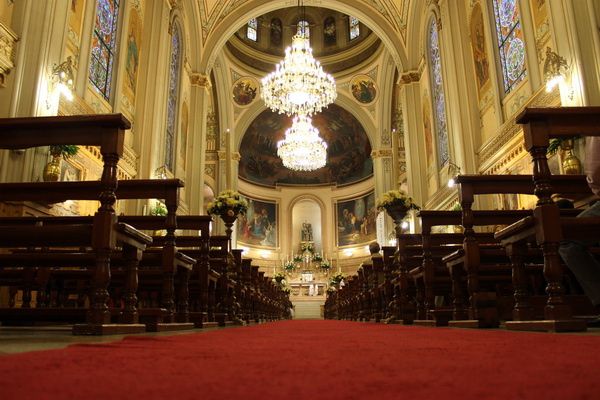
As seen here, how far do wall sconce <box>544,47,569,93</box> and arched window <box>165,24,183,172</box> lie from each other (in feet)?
28.4

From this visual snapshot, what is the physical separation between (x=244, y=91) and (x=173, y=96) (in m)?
9.31

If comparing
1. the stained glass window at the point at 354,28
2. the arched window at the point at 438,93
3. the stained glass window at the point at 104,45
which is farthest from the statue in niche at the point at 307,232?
the stained glass window at the point at 104,45

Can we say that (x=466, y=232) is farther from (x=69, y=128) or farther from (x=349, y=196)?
(x=349, y=196)

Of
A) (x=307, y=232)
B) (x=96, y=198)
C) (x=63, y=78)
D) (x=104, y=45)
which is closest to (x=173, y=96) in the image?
(x=104, y=45)

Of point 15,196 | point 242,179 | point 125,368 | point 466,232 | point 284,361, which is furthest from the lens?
point 242,179

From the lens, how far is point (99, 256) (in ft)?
9.13

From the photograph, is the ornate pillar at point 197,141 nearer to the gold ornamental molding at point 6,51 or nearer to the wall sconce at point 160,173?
the wall sconce at point 160,173

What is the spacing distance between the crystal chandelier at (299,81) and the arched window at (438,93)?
2963 mm

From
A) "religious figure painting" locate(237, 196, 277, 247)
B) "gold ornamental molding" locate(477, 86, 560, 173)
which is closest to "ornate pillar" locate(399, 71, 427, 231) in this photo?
"gold ornamental molding" locate(477, 86, 560, 173)

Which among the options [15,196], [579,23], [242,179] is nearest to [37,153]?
[15,196]

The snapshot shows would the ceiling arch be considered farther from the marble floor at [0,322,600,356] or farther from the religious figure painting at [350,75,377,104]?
the marble floor at [0,322,600,356]

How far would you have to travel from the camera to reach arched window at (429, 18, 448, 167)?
13.4 m

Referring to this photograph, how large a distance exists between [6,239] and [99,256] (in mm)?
506

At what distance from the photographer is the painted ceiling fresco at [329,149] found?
25.2 meters
